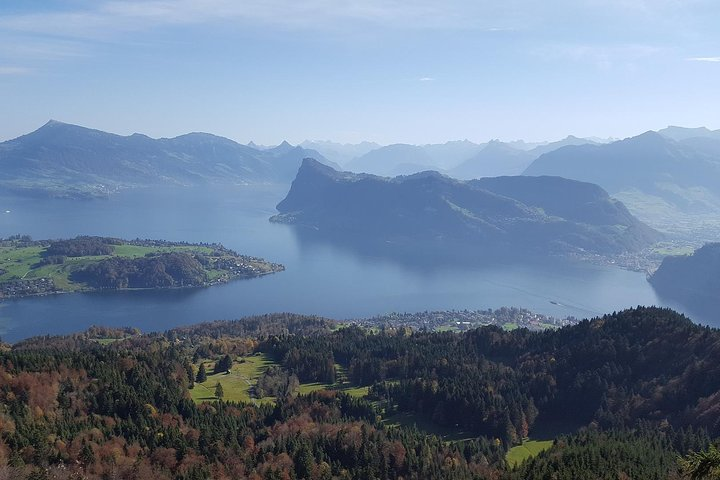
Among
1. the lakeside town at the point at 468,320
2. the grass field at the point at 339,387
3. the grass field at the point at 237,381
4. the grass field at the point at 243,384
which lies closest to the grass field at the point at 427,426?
the grass field at the point at 339,387

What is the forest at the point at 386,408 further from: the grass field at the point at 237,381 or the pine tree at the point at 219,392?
the grass field at the point at 237,381

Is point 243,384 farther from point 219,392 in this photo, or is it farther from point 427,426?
point 427,426

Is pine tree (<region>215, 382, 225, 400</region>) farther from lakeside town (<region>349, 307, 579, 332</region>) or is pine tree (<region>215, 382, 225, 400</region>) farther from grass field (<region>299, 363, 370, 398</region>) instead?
lakeside town (<region>349, 307, 579, 332</region>)

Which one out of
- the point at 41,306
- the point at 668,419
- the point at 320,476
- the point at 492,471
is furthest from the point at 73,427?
the point at 41,306

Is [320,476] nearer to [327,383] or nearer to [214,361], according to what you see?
[327,383]

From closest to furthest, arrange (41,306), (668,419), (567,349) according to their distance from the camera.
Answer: (668,419)
(567,349)
(41,306)

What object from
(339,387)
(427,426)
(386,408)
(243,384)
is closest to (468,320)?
(339,387)

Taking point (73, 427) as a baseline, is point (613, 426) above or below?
below
